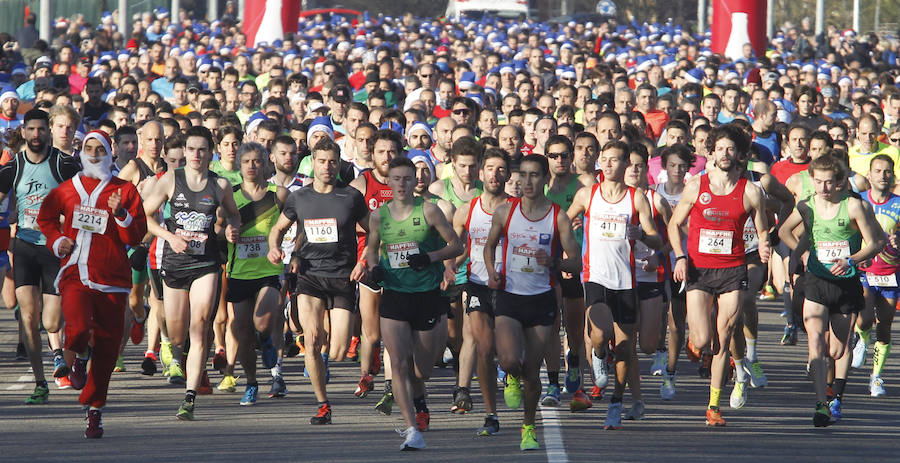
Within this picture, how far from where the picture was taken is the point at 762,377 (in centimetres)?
1254

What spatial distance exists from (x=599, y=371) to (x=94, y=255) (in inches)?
147

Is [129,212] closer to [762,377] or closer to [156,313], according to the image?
[156,313]

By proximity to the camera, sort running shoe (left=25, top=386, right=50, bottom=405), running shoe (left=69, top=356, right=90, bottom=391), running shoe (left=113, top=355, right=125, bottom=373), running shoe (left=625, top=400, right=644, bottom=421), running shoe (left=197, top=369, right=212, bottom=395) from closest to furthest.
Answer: running shoe (left=69, top=356, right=90, bottom=391), running shoe (left=625, top=400, right=644, bottom=421), running shoe (left=25, top=386, right=50, bottom=405), running shoe (left=197, top=369, right=212, bottom=395), running shoe (left=113, top=355, right=125, bottom=373)

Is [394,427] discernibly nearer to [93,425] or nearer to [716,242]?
[93,425]

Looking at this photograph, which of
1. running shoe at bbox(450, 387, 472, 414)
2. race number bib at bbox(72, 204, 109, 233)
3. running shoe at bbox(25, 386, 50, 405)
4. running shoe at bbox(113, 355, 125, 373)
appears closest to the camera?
race number bib at bbox(72, 204, 109, 233)

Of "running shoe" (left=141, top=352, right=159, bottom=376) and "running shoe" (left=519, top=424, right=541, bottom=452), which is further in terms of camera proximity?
"running shoe" (left=141, top=352, right=159, bottom=376)

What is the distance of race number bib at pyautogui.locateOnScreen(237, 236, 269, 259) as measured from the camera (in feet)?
36.9

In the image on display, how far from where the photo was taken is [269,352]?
37.8 ft

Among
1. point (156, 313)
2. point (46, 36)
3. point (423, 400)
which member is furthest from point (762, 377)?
point (46, 36)

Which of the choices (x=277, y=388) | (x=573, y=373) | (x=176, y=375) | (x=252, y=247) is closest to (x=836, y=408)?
(x=573, y=373)

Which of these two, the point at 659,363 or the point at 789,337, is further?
the point at 789,337

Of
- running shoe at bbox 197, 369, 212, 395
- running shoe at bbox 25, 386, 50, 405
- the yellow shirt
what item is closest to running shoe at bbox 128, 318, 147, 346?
running shoe at bbox 197, 369, 212, 395

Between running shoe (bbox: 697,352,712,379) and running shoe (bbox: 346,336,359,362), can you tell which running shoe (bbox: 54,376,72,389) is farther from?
running shoe (bbox: 697,352,712,379)

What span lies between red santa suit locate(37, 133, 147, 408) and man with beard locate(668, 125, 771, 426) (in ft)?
11.4
